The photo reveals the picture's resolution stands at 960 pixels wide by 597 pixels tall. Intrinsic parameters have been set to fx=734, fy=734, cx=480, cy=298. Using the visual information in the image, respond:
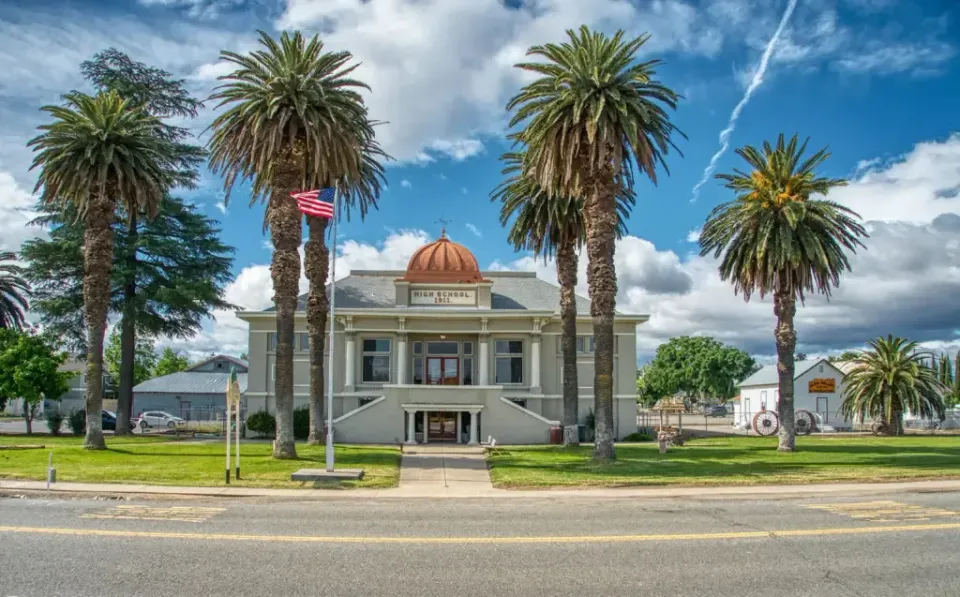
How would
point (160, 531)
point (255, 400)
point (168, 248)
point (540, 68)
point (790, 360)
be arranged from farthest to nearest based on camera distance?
point (168, 248)
point (255, 400)
point (790, 360)
point (540, 68)
point (160, 531)

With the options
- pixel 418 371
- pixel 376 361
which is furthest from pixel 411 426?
pixel 376 361

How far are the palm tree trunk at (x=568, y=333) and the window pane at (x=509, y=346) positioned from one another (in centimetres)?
875

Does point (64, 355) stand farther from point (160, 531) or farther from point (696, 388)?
point (696, 388)

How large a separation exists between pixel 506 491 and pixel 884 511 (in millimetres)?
8824

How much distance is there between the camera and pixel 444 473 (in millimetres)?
23281

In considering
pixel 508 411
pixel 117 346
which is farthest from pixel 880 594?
pixel 117 346

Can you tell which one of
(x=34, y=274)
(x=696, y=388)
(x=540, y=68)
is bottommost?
(x=696, y=388)

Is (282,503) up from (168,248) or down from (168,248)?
down

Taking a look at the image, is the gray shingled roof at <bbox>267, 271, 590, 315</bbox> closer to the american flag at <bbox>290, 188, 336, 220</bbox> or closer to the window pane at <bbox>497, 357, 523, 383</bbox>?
the window pane at <bbox>497, 357, 523, 383</bbox>

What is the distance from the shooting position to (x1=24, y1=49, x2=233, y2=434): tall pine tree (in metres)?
43.3

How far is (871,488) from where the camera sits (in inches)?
773

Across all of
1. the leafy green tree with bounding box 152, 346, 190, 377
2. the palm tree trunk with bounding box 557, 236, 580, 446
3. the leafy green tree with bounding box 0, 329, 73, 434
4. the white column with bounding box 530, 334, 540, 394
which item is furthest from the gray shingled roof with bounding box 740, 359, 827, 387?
the leafy green tree with bounding box 152, 346, 190, 377

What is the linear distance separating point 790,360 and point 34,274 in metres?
42.2

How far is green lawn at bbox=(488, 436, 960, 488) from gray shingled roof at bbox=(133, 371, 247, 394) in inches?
1855
